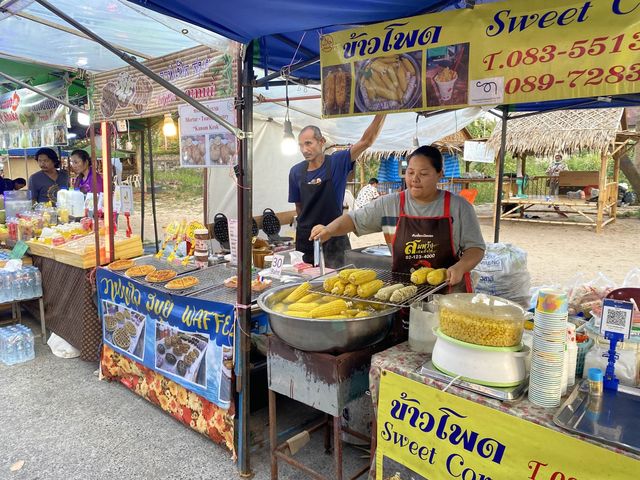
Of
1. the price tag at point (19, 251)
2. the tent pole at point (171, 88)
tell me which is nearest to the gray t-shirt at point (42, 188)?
the price tag at point (19, 251)

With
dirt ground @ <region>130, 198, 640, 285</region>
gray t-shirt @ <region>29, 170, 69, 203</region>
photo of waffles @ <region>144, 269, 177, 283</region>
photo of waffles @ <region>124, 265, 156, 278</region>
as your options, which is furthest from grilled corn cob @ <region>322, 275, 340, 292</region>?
gray t-shirt @ <region>29, 170, 69, 203</region>

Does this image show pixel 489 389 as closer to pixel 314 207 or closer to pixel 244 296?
pixel 244 296

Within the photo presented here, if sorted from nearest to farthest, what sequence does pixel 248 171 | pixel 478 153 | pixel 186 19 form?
pixel 186 19 < pixel 248 171 < pixel 478 153

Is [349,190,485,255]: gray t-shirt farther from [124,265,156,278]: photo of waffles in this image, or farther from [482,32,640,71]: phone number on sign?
[124,265,156,278]: photo of waffles

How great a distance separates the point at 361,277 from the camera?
2256 mm

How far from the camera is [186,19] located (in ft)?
7.64

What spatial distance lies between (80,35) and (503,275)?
507cm

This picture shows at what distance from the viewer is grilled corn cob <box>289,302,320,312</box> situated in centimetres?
210

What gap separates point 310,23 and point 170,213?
1353 centimetres

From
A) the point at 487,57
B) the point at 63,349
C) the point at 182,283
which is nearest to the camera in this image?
the point at 487,57

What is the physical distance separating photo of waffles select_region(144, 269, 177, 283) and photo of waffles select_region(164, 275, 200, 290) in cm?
8

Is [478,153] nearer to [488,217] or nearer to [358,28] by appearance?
[488,217]

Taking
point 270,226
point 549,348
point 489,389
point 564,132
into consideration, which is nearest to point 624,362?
point 549,348

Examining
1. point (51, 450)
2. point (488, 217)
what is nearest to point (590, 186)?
point (488, 217)
